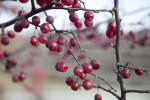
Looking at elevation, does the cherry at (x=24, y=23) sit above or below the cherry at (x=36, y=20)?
below

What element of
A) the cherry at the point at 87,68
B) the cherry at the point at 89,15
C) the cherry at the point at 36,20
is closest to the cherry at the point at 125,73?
the cherry at the point at 87,68

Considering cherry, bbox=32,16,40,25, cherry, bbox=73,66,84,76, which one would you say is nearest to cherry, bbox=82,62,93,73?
cherry, bbox=73,66,84,76

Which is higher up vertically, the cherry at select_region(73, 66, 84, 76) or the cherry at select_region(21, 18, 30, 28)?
the cherry at select_region(21, 18, 30, 28)

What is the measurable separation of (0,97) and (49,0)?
706 centimetres

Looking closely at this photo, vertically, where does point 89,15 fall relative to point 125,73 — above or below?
above

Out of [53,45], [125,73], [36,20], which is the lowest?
[125,73]

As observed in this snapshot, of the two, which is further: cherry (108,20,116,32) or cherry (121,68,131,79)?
cherry (108,20,116,32)

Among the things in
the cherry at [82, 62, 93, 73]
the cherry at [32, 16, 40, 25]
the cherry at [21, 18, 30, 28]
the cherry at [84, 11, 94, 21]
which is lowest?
the cherry at [82, 62, 93, 73]

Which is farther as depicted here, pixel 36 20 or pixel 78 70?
pixel 36 20

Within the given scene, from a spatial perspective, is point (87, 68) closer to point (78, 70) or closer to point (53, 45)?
point (78, 70)

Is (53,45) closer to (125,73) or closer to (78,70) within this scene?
(78,70)

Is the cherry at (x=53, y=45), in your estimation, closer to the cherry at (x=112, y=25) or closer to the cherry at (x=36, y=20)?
the cherry at (x=36, y=20)

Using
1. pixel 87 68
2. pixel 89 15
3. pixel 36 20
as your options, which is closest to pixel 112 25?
pixel 89 15

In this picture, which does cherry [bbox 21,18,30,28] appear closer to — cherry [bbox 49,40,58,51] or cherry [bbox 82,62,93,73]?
cherry [bbox 49,40,58,51]
